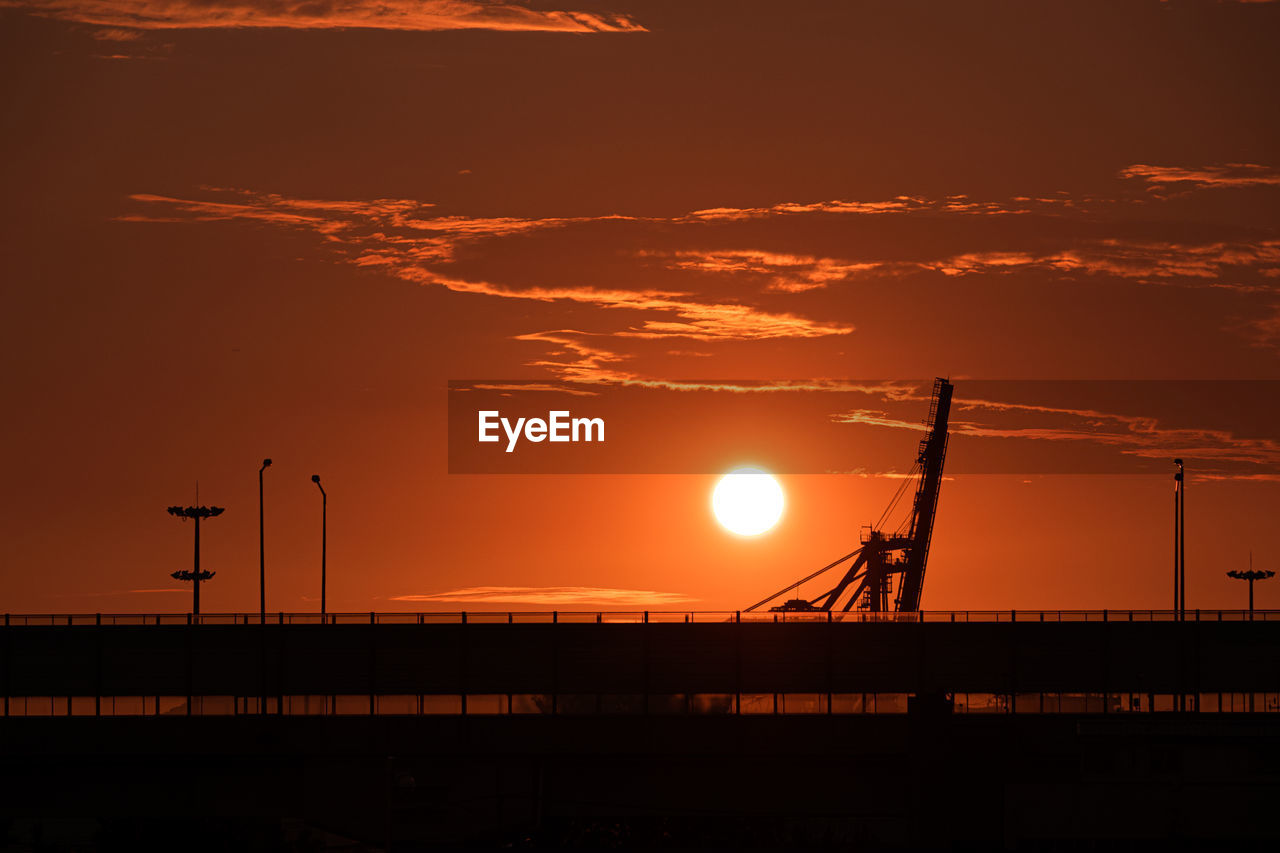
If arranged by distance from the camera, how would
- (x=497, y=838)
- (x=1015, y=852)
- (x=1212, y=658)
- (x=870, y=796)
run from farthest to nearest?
1. (x=1212, y=658)
2. (x=870, y=796)
3. (x=497, y=838)
4. (x=1015, y=852)

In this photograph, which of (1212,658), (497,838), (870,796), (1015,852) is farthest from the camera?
(1212,658)

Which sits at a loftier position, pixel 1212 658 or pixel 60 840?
pixel 1212 658

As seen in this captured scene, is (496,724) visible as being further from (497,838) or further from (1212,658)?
(1212,658)

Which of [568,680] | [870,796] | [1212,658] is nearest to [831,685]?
[870,796]

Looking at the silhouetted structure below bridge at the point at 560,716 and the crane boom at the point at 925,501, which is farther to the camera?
the crane boom at the point at 925,501

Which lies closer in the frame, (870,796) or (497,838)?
(497,838)

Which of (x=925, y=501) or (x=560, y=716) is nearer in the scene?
(x=560, y=716)

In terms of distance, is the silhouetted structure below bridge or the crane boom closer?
the silhouetted structure below bridge
